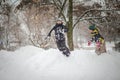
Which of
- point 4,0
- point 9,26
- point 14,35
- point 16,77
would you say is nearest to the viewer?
point 16,77

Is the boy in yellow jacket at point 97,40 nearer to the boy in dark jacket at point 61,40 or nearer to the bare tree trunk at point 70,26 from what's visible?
the boy in dark jacket at point 61,40

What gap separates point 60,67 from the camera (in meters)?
4.94

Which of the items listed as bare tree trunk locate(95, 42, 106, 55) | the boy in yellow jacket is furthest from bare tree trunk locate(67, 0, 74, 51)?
bare tree trunk locate(95, 42, 106, 55)

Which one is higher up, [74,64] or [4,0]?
[4,0]

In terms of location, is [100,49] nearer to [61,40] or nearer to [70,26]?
[61,40]

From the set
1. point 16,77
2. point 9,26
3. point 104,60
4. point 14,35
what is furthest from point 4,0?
point 14,35

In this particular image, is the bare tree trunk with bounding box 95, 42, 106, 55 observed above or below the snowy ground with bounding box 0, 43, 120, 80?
above

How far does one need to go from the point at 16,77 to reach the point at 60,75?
3.37ft

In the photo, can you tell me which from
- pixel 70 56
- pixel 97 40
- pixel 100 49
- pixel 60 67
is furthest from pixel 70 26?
pixel 60 67

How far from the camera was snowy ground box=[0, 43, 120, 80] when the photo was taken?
446 cm

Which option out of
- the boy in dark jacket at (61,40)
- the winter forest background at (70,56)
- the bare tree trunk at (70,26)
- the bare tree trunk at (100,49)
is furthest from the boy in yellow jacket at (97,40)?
the bare tree trunk at (70,26)

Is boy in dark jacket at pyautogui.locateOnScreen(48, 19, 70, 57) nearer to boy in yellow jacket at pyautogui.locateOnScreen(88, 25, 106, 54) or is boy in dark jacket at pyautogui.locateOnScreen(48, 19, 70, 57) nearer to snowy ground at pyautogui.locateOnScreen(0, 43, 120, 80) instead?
snowy ground at pyautogui.locateOnScreen(0, 43, 120, 80)

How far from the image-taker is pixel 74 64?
16.6 ft

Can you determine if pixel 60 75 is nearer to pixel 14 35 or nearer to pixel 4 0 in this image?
pixel 4 0
